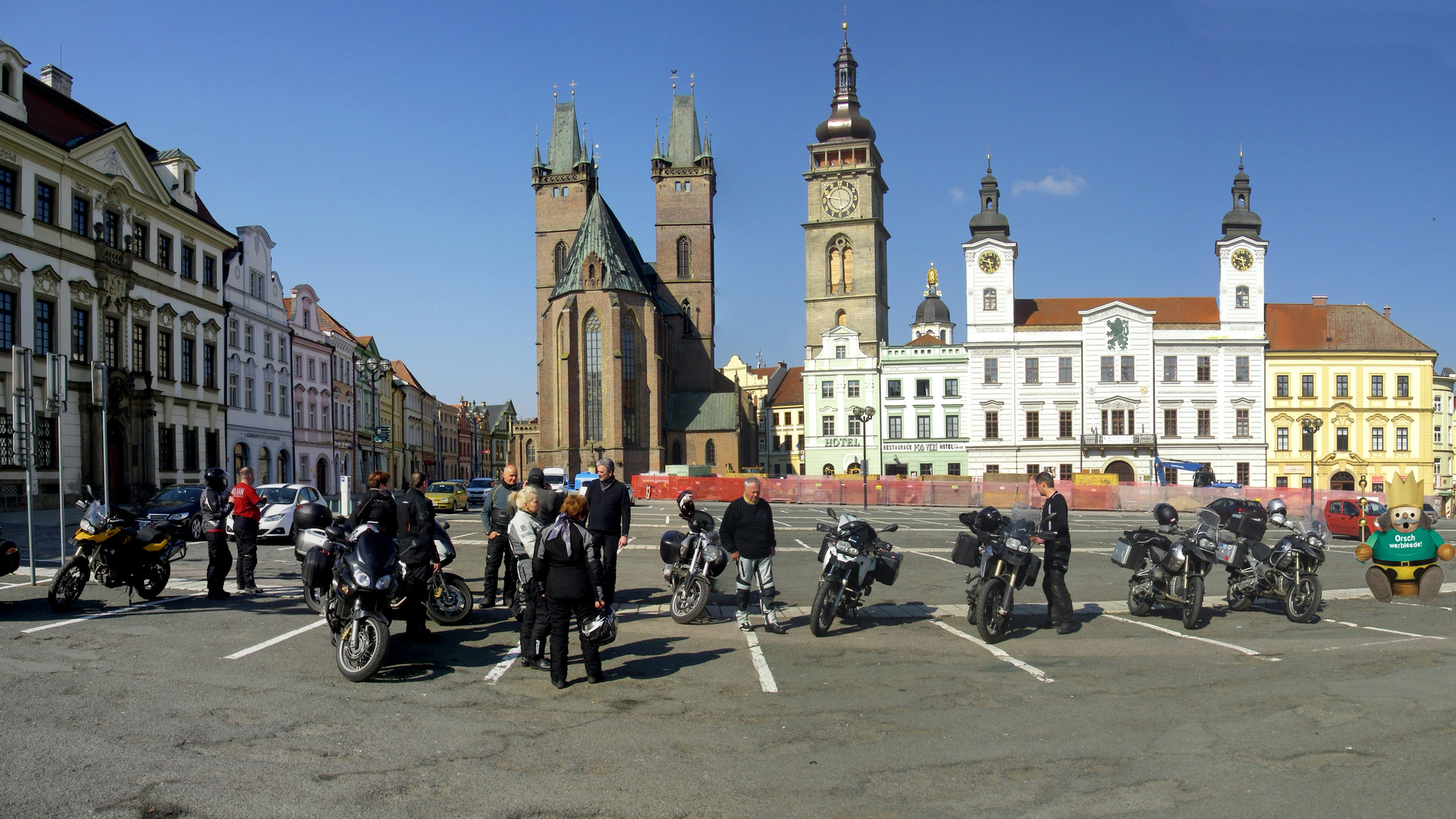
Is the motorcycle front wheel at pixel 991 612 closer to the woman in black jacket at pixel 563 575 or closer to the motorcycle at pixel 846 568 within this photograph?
the motorcycle at pixel 846 568

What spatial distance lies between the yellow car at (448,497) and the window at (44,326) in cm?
1223

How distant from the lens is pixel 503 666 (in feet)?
28.7

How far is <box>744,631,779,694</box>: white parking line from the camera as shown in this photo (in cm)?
812

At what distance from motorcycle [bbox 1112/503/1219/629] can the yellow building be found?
5734 cm

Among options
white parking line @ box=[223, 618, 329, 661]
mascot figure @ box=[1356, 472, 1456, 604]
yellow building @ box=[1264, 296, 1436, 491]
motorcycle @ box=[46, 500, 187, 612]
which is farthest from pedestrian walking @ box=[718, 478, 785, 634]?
yellow building @ box=[1264, 296, 1436, 491]

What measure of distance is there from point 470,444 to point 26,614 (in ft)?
381

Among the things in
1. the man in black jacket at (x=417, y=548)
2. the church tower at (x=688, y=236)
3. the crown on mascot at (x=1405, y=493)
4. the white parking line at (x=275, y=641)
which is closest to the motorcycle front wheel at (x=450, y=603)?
the man in black jacket at (x=417, y=548)

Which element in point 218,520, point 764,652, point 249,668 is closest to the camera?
point 249,668

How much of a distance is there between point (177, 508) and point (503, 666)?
17.7 m

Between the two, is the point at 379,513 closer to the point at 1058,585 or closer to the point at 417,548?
the point at 417,548

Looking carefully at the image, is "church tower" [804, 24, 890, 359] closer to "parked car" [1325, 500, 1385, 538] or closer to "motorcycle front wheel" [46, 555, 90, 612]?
"parked car" [1325, 500, 1385, 538]

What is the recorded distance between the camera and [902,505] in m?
48.9

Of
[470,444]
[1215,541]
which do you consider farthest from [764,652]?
[470,444]

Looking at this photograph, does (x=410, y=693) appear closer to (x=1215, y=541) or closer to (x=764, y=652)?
(x=764, y=652)
